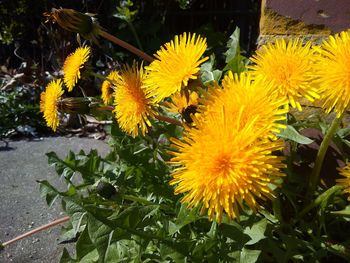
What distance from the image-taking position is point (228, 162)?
1.05 m

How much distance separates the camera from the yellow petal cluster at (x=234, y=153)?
3.39 feet

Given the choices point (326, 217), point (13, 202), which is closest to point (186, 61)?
point (326, 217)

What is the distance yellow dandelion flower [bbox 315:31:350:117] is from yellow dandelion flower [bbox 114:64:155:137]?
0.54 m

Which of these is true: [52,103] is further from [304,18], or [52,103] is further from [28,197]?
[28,197]

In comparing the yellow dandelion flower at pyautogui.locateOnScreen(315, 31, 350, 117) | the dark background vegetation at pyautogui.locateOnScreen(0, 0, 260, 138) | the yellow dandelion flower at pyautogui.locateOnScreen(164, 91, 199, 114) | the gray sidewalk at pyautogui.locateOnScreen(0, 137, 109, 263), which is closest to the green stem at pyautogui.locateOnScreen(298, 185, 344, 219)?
the yellow dandelion flower at pyautogui.locateOnScreen(315, 31, 350, 117)

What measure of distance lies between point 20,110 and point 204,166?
3.75 metres

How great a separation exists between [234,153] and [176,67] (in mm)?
387

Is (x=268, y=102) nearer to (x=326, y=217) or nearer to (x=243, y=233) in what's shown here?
(x=243, y=233)

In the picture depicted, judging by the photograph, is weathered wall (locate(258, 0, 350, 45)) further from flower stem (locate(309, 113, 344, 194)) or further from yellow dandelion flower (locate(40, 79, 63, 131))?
yellow dandelion flower (locate(40, 79, 63, 131))

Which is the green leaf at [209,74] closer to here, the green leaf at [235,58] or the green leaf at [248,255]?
the green leaf at [235,58]

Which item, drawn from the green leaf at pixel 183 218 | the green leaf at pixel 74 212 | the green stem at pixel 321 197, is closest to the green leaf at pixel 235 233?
the green leaf at pixel 183 218

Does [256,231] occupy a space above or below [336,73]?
below

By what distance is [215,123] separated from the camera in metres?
1.08

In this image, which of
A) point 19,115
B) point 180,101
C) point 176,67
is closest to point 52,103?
point 180,101
